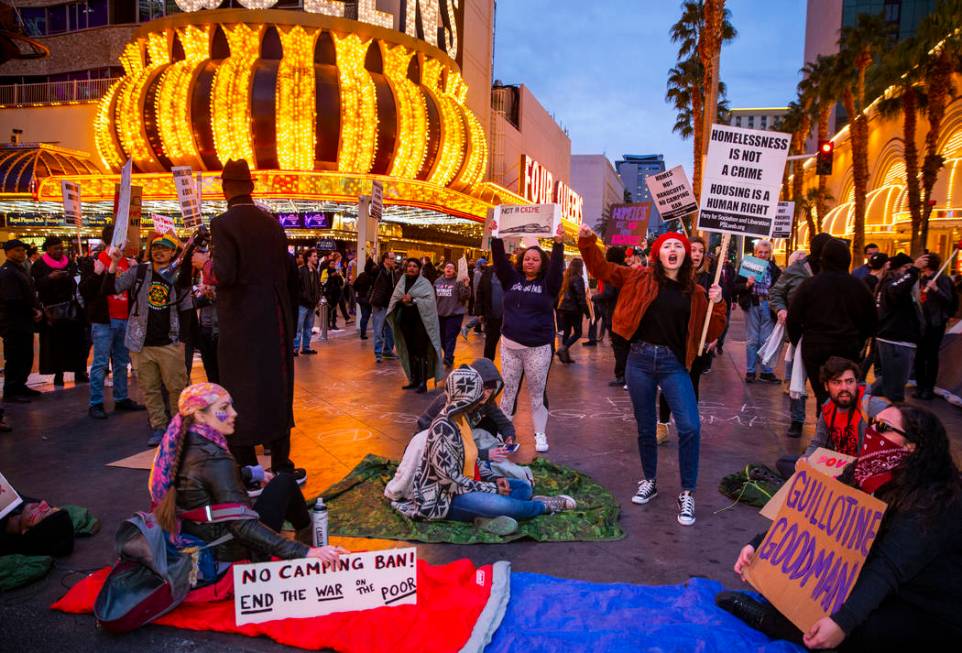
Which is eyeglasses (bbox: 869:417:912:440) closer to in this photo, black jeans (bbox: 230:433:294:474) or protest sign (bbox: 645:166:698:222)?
black jeans (bbox: 230:433:294:474)

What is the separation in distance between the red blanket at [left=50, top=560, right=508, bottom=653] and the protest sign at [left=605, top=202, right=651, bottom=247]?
17666 millimetres

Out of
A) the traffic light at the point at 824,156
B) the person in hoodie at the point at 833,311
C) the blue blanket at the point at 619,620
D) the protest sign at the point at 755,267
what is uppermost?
the traffic light at the point at 824,156

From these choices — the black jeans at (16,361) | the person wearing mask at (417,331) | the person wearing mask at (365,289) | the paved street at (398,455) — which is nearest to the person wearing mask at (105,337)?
the paved street at (398,455)

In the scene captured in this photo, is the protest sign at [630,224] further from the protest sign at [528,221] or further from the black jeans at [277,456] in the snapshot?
the black jeans at [277,456]

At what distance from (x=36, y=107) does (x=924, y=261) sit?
38287 millimetres

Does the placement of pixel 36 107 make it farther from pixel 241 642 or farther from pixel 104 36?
pixel 241 642

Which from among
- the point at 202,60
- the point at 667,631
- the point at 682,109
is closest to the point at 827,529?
the point at 667,631

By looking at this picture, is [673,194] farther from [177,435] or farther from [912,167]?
[912,167]

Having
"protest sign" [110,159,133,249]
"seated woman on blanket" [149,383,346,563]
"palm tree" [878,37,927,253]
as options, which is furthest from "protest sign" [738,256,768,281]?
"palm tree" [878,37,927,253]

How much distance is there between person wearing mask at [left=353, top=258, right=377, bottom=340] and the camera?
1541cm

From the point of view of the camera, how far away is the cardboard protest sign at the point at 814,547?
9.86 ft

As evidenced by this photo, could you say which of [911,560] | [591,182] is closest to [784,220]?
[911,560]

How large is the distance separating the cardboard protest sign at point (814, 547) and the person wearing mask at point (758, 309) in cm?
786

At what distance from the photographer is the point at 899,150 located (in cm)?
3388
